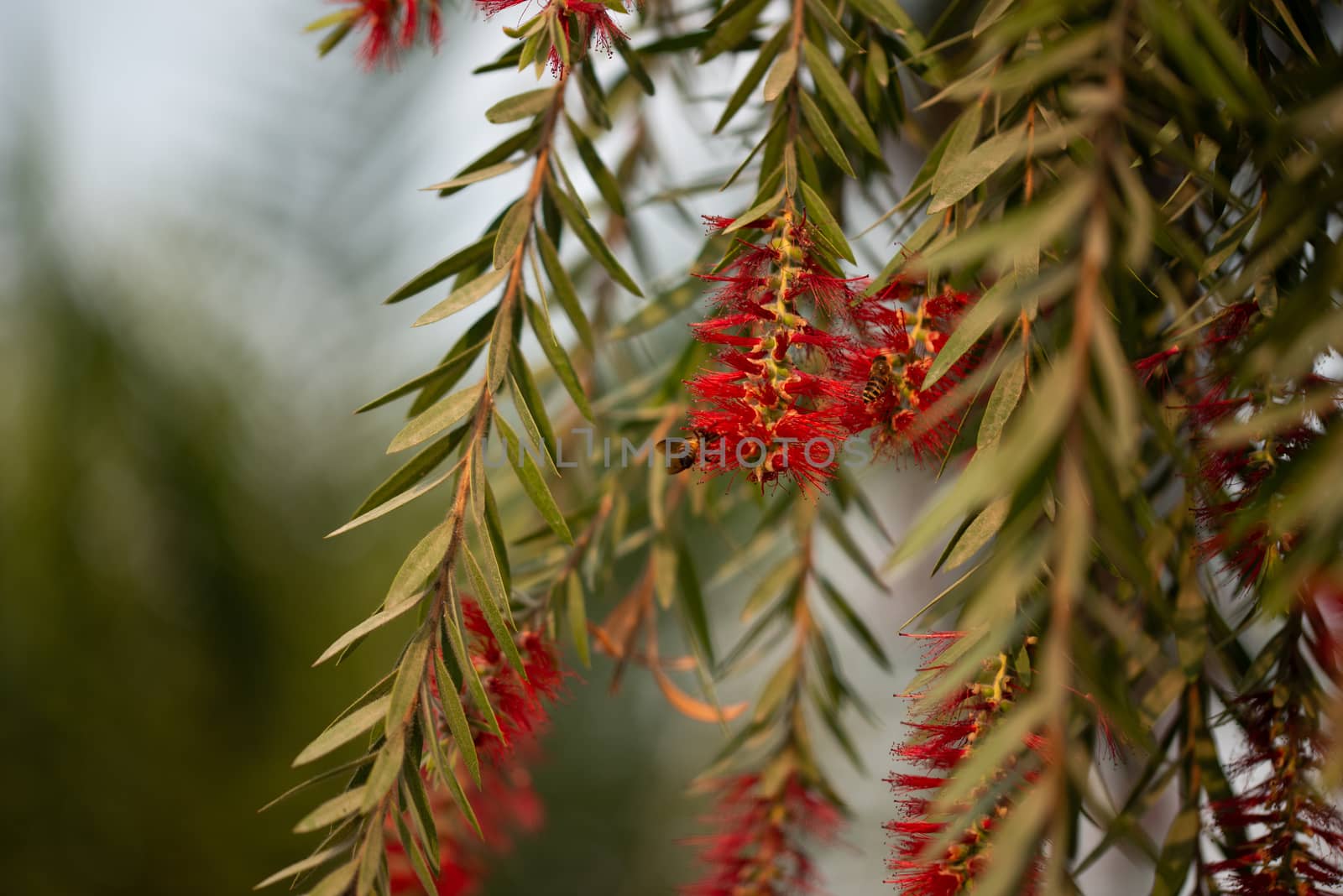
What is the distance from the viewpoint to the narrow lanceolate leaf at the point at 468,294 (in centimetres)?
22

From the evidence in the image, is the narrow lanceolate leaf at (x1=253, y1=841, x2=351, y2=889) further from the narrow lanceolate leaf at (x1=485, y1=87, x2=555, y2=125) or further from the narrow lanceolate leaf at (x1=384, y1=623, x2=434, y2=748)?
the narrow lanceolate leaf at (x1=485, y1=87, x2=555, y2=125)

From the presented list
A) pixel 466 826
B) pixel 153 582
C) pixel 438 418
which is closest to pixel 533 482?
pixel 438 418

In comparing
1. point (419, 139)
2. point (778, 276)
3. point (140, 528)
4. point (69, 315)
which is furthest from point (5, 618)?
point (778, 276)

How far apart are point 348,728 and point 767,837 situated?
7.3 inches

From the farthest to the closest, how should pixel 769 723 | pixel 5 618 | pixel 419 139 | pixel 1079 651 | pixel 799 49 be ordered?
pixel 419 139 → pixel 5 618 → pixel 769 723 → pixel 799 49 → pixel 1079 651

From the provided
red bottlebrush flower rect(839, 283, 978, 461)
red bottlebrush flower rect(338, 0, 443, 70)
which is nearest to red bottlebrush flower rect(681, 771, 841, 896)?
red bottlebrush flower rect(839, 283, 978, 461)

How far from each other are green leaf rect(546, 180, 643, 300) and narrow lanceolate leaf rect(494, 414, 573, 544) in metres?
0.05

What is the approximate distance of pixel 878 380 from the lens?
0.22 m

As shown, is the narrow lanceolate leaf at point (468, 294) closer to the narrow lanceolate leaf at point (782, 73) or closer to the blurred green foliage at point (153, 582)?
the narrow lanceolate leaf at point (782, 73)

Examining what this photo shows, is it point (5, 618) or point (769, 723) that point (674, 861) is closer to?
point (769, 723)

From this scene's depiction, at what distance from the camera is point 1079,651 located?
11 centimetres

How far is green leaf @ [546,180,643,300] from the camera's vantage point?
0.23 meters

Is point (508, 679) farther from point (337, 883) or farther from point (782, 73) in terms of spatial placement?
point (782, 73)

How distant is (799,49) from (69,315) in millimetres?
517
